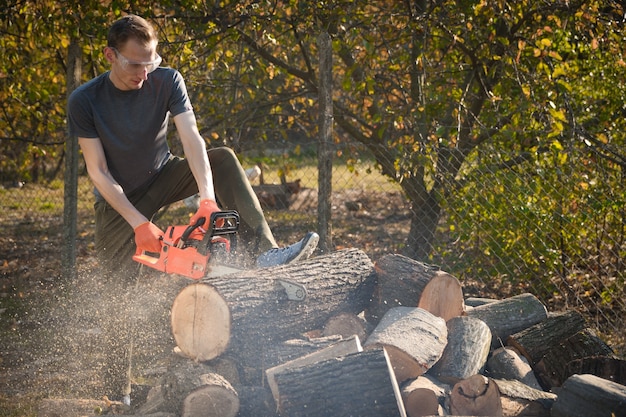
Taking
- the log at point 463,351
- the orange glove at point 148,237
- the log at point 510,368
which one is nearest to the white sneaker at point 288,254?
the orange glove at point 148,237

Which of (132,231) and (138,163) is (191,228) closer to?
(132,231)

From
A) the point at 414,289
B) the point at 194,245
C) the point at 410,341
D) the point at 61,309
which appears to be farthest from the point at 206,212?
the point at 61,309

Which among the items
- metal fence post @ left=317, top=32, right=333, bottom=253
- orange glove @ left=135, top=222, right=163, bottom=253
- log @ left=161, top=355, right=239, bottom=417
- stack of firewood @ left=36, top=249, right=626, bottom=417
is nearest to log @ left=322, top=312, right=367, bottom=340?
stack of firewood @ left=36, top=249, right=626, bottom=417

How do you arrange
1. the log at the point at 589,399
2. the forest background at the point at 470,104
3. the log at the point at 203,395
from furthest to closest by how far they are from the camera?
the forest background at the point at 470,104 → the log at the point at 203,395 → the log at the point at 589,399

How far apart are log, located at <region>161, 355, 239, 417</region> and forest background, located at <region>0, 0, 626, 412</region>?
9.01ft

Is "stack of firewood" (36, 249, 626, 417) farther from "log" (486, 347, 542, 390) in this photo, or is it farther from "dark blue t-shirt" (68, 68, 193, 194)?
"dark blue t-shirt" (68, 68, 193, 194)

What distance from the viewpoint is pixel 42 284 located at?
642cm

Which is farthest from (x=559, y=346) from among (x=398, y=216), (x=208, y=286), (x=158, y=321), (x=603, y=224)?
(x=398, y=216)

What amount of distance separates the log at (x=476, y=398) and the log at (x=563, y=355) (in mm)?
659

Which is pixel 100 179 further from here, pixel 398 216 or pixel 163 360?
pixel 398 216

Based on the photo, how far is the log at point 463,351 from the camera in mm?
3637

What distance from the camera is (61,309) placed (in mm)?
5875

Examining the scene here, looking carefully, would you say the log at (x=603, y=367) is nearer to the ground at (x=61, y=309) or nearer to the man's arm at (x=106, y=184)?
the man's arm at (x=106, y=184)

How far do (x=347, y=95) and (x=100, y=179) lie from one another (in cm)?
400
